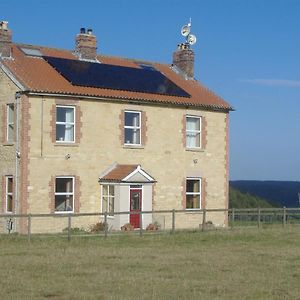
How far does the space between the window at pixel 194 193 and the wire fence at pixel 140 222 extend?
2.16 feet

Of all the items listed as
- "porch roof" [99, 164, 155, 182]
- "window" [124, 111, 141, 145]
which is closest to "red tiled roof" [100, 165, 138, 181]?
"porch roof" [99, 164, 155, 182]

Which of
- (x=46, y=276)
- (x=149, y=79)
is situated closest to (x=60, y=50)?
(x=149, y=79)

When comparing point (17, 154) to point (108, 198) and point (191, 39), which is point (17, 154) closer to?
point (108, 198)

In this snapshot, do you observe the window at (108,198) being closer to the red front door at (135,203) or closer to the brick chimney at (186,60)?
the red front door at (135,203)

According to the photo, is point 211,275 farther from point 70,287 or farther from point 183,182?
point 183,182

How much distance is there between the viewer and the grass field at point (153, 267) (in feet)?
51.3

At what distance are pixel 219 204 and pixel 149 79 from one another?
7.89m

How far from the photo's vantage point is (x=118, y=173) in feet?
118

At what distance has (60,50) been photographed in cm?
4000

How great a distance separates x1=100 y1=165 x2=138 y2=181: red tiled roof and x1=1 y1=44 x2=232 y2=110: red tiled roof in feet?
11.1

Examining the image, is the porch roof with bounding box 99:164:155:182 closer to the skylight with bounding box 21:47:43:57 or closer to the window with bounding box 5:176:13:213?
the window with bounding box 5:176:13:213

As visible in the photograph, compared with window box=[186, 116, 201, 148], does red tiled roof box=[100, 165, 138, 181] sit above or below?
below

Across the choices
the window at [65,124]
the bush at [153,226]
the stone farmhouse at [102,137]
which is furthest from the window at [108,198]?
the window at [65,124]

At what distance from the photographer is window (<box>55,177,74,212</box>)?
34781 mm
